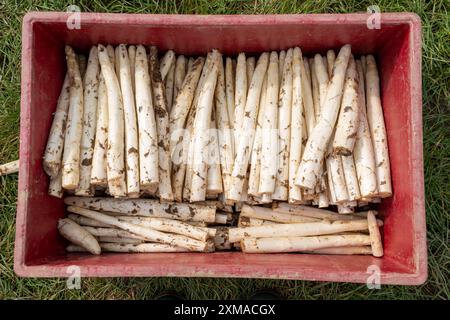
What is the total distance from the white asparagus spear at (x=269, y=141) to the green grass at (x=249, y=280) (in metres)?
0.83

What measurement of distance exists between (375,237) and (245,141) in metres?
0.96

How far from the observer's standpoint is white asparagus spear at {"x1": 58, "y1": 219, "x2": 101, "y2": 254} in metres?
2.78

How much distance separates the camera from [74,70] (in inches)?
110

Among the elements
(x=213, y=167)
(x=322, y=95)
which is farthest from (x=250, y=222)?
(x=322, y=95)

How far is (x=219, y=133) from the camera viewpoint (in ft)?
9.25

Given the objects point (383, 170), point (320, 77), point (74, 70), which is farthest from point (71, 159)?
point (383, 170)

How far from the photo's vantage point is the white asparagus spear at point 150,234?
2777mm

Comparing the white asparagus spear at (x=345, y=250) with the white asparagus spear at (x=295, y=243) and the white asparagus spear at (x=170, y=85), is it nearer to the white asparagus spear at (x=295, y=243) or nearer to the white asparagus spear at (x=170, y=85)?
the white asparagus spear at (x=295, y=243)

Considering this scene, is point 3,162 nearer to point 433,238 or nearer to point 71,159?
point 71,159

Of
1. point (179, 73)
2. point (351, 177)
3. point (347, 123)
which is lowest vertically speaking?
point (351, 177)

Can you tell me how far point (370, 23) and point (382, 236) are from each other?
128 cm

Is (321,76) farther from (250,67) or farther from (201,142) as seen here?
(201,142)

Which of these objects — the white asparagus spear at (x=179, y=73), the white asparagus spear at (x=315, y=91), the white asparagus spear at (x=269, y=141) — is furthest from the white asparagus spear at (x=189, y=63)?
the white asparagus spear at (x=315, y=91)

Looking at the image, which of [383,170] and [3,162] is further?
[3,162]
